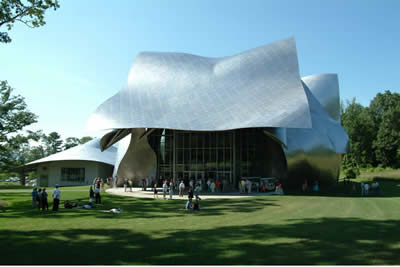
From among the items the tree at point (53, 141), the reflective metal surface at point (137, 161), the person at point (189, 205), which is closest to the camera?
the person at point (189, 205)

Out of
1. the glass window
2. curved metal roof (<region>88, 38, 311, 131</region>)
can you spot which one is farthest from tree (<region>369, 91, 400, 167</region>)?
the glass window

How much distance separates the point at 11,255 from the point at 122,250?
2.65 meters

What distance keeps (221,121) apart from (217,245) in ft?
67.3

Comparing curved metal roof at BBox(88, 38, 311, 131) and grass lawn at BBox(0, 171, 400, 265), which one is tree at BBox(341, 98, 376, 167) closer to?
curved metal roof at BBox(88, 38, 311, 131)

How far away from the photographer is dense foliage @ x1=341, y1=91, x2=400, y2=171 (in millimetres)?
70500

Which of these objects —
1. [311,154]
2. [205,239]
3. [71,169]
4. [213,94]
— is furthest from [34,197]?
[71,169]

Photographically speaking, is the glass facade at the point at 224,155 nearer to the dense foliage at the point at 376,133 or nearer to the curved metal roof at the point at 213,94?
the curved metal roof at the point at 213,94

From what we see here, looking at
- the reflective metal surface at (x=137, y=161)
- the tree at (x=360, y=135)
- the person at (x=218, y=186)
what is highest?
the tree at (x=360, y=135)

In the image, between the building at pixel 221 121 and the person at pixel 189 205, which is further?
the building at pixel 221 121

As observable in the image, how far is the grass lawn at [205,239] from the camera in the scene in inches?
294

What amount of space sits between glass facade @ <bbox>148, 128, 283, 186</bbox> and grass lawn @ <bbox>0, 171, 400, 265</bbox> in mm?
19086

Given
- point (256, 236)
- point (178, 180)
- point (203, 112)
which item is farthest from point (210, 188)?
point (256, 236)

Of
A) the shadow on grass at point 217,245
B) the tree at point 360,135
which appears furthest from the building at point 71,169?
the tree at point 360,135

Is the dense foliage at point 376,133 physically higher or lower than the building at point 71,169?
higher
